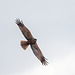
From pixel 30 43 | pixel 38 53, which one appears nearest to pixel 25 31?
pixel 30 43

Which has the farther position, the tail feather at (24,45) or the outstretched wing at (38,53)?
the outstretched wing at (38,53)

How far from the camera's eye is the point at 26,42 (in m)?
14.0

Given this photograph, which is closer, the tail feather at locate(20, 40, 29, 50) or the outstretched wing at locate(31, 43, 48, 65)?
the tail feather at locate(20, 40, 29, 50)

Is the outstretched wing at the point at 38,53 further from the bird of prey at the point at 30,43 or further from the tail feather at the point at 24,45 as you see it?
the tail feather at the point at 24,45

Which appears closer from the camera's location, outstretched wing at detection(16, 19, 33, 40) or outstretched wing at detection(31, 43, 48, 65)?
outstretched wing at detection(16, 19, 33, 40)

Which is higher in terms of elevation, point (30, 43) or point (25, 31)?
point (25, 31)

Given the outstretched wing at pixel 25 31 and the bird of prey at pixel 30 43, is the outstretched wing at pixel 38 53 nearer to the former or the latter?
the bird of prey at pixel 30 43

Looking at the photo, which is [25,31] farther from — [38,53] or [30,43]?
[38,53]

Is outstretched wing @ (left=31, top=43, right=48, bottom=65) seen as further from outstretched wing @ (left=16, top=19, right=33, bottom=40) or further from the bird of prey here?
outstretched wing @ (left=16, top=19, right=33, bottom=40)

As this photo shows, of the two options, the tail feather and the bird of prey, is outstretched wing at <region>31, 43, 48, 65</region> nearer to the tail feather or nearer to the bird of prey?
the bird of prey

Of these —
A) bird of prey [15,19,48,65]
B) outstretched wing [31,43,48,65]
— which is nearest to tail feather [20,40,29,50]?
bird of prey [15,19,48,65]

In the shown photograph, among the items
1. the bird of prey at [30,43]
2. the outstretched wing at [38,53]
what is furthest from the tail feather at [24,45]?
the outstretched wing at [38,53]

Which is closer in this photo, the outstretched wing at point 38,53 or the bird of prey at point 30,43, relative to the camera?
the bird of prey at point 30,43

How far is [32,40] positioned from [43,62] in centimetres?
363
